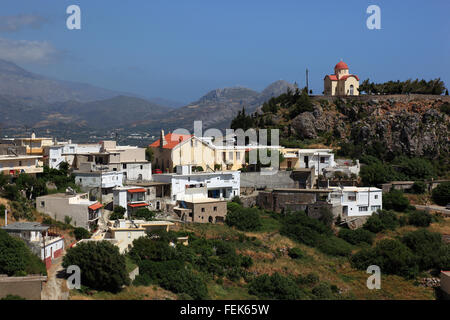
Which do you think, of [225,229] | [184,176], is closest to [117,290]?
[225,229]

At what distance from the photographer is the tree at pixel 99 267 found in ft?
79.6

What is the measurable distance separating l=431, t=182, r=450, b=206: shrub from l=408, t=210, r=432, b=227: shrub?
535 cm

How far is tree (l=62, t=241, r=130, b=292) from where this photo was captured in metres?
24.3

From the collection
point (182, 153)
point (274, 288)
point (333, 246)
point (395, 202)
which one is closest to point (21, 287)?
point (274, 288)

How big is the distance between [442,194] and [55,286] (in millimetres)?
33425

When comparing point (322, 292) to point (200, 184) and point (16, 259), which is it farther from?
point (16, 259)

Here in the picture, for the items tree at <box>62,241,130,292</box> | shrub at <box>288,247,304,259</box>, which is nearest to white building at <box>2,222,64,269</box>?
tree at <box>62,241,130,292</box>

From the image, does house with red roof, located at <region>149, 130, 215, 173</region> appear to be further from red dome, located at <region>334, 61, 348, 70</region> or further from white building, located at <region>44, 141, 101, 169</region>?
red dome, located at <region>334, 61, 348, 70</region>

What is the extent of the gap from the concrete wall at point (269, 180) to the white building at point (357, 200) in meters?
4.07

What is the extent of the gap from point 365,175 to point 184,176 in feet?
52.6

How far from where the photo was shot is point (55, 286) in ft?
77.1

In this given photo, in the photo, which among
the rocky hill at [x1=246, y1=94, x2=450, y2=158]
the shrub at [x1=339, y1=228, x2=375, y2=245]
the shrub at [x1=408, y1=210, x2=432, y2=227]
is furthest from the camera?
the rocky hill at [x1=246, y1=94, x2=450, y2=158]

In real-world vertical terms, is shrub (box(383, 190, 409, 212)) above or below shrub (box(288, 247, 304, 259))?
above

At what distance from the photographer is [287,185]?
1715 inches
